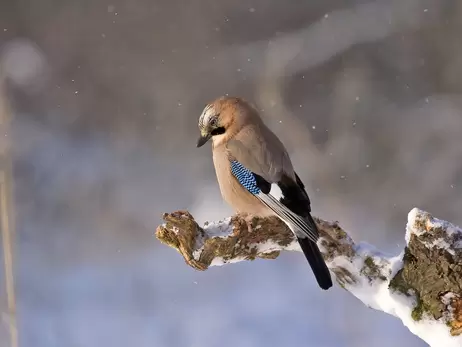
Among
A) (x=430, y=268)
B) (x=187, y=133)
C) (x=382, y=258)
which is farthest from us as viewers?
(x=187, y=133)

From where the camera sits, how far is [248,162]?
0.96m

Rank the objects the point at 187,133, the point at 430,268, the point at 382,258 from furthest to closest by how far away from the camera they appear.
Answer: the point at 187,133 < the point at 382,258 < the point at 430,268

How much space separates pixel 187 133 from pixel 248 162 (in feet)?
3.24

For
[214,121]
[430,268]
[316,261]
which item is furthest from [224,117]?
[430,268]

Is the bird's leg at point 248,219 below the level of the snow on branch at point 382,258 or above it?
above

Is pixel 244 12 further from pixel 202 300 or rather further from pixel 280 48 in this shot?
pixel 202 300

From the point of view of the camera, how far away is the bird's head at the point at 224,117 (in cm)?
98

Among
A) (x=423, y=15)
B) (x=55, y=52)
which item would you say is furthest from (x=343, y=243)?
(x=55, y=52)

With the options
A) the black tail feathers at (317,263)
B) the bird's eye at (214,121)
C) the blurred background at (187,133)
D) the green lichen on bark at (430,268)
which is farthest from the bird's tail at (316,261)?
the blurred background at (187,133)

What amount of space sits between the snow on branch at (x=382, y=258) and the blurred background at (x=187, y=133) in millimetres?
850

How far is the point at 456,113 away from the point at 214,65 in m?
0.82

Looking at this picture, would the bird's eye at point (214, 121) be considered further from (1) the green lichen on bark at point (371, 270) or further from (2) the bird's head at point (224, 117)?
(1) the green lichen on bark at point (371, 270)

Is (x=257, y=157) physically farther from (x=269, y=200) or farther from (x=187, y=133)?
(x=187, y=133)

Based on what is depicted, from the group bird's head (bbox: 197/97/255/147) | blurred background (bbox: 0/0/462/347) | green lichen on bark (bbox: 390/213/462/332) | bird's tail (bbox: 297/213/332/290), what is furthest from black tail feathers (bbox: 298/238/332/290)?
blurred background (bbox: 0/0/462/347)
